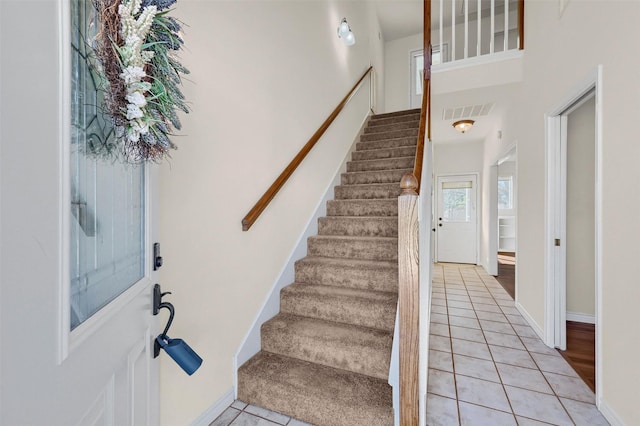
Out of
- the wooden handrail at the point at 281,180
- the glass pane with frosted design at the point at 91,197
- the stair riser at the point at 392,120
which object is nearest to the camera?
the glass pane with frosted design at the point at 91,197

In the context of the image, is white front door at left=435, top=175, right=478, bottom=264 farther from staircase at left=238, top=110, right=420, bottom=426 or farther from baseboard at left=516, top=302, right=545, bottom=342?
staircase at left=238, top=110, right=420, bottom=426

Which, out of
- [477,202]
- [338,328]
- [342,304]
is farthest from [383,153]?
[477,202]

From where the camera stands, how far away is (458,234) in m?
6.21

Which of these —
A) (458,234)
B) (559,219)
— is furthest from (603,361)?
(458,234)

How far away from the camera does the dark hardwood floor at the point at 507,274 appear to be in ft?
14.1

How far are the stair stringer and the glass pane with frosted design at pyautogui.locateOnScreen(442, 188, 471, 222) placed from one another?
404 cm

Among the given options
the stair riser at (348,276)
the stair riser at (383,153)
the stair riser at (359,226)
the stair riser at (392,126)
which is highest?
the stair riser at (392,126)

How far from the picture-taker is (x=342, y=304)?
2.04m

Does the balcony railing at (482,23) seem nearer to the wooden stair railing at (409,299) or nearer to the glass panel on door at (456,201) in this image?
the glass panel on door at (456,201)

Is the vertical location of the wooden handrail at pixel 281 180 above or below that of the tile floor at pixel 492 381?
above

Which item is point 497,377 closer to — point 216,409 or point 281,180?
point 216,409

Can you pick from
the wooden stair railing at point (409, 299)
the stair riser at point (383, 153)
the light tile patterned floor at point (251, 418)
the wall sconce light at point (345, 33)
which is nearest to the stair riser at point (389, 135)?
the stair riser at point (383, 153)

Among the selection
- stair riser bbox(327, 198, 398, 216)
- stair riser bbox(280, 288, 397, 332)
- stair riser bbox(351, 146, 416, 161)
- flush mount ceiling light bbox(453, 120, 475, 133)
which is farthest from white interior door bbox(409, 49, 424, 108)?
stair riser bbox(280, 288, 397, 332)

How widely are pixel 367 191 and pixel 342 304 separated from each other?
57.9 inches
